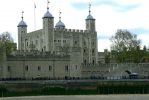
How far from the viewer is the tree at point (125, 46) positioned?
12188cm

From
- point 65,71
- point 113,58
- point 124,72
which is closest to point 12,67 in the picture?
point 65,71

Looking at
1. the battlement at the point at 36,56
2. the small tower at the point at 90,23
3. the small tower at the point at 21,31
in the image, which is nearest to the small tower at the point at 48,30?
the small tower at the point at 21,31

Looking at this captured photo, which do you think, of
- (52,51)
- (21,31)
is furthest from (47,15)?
(52,51)

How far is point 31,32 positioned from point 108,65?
3894 cm

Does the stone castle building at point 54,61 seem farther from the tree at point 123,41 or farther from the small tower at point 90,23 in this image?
the tree at point 123,41

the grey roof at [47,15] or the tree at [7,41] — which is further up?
the grey roof at [47,15]

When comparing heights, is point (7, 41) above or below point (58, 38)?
below

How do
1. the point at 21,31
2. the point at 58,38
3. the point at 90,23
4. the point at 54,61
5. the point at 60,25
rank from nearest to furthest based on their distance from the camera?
the point at 54,61, the point at 58,38, the point at 60,25, the point at 21,31, the point at 90,23

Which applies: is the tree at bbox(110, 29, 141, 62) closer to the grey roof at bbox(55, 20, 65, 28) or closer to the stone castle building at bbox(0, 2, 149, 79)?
the stone castle building at bbox(0, 2, 149, 79)

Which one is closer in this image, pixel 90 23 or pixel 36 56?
pixel 36 56

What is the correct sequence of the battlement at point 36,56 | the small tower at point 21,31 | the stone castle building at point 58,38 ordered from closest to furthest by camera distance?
1. the battlement at point 36,56
2. the stone castle building at point 58,38
3. the small tower at point 21,31

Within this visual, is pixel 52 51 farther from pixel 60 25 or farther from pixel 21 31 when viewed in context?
pixel 21 31

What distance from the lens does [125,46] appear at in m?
Result: 124

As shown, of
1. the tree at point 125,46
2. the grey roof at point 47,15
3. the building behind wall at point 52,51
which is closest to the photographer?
the building behind wall at point 52,51
